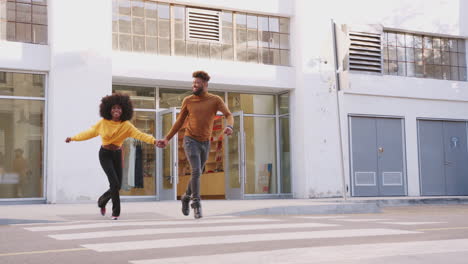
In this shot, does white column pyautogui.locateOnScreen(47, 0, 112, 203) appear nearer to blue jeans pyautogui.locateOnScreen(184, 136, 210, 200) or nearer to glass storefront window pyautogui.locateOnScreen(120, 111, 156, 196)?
glass storefront window pyautogui.locateOnScreen(120, 111, 156, 196)

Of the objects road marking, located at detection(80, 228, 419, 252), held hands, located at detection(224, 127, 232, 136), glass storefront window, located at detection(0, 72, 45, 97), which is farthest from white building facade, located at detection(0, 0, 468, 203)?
road marking, located at detection(80, 228, 419, 252)

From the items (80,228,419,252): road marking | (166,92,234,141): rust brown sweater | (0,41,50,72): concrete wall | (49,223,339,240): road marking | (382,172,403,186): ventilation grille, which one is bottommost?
(80,228,419,252): road marking

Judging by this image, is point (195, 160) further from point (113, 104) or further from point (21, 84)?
point (21, 84)

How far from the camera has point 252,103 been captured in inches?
750

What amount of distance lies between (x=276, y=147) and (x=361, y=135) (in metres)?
2.65

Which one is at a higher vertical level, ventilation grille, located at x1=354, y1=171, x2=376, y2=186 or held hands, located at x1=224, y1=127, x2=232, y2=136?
held hands, located at x1=224, y1=127, x2=232, y2=136

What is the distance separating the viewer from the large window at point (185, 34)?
16594mm

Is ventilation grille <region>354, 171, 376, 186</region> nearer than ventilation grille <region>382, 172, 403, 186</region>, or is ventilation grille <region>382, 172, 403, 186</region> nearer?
ventilation grille <region>354, 171, 376, 186</region>

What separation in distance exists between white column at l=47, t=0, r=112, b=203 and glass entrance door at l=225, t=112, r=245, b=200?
166 inches

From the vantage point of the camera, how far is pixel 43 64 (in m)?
15.4

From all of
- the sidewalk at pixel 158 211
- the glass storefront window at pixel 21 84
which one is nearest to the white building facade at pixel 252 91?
the glass storefront window at pixel 21 84

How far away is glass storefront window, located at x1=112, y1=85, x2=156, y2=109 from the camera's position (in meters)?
17.2

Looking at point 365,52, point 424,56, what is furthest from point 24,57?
point 424,56

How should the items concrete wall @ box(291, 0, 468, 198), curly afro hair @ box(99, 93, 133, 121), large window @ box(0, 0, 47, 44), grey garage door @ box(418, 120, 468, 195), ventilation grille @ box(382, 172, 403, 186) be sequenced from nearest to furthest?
curly afro hair @ box(99, 93, 133, 121) → large window @ box(0, 0, 47, 44) → concrete wall @ box(291, 0, 468, 198) → ventilation grille @ box(382, 172, 403, 186) → grey garage door @ box(418, 120, 468, 195)
